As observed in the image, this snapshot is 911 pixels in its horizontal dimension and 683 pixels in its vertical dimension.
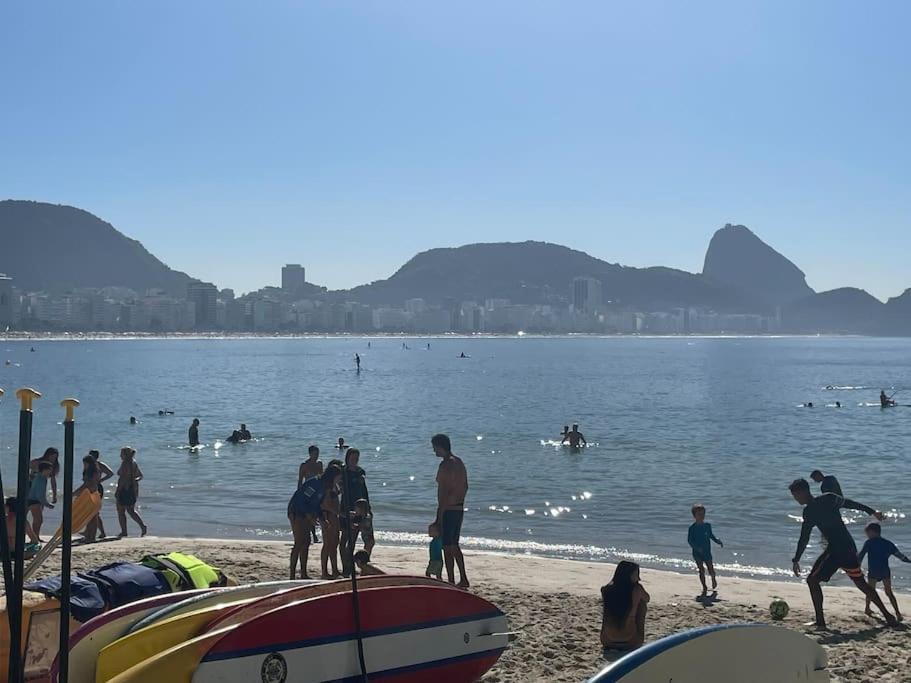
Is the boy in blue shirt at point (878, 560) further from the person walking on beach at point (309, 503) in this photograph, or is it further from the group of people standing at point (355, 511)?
the person walking on beach at point (309, 503)

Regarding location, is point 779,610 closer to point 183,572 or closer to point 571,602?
point 571,602

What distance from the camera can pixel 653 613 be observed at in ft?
32.4

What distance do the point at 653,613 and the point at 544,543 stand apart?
6.00 meters

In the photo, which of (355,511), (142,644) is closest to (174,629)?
(142,644)

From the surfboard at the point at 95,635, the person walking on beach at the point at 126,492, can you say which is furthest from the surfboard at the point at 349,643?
the person walking on beach at the point at 126,492

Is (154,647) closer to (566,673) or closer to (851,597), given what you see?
(566,673)

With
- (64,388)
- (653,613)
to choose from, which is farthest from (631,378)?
(653,613)

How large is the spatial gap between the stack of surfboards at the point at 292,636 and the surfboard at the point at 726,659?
71.4 inches

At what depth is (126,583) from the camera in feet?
22.7

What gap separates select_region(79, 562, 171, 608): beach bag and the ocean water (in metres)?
8.82

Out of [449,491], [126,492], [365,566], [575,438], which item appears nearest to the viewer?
[365,566]

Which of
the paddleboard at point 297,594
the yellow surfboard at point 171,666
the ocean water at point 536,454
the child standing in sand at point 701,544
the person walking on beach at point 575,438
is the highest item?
the paddleboard at point 297,594

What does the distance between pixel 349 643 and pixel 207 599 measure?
3.66 feet

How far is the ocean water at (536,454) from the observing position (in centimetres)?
1698
